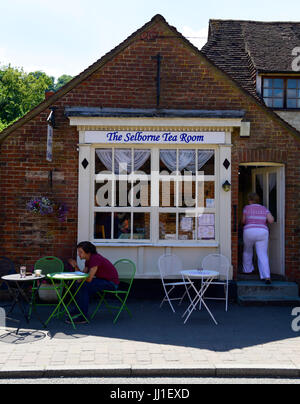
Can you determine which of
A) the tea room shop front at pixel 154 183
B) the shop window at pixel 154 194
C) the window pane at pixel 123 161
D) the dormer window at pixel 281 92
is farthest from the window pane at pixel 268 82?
the window pane at pixel 123 161

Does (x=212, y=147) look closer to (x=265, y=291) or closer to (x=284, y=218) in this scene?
(x=284, y=218)

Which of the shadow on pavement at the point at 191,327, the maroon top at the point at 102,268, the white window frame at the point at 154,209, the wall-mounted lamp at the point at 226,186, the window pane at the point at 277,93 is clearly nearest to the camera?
the shadow on pavement at the point at 191,327

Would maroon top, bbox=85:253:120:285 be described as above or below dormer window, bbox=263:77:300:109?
below

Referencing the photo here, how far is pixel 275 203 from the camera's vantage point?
10.3 metres

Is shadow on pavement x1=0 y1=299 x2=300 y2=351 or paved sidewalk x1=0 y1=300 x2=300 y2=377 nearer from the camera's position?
paved sidewalk x1=0 y1=300 x2=300 y2=377

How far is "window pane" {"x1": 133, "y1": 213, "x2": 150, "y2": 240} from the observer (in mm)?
9789

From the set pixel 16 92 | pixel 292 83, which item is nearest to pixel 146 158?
pixel 292 83

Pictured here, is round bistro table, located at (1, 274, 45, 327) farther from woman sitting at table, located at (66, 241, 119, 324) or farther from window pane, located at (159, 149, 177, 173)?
window pane, located at (159, 149, 177, 173)

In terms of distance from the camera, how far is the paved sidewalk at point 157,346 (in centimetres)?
531

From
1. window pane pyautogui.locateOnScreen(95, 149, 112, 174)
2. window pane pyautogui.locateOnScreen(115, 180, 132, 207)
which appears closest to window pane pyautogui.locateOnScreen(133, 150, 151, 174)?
window pane pyautogui.locateOnScreen(115, 180, 132, 207)

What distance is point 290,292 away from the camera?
948cm

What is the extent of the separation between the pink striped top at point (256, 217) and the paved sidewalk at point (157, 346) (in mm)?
2013

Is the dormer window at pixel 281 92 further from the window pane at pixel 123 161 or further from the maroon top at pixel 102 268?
the maroon top at pixel 102 268

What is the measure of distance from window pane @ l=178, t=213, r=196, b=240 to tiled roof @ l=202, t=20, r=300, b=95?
642 centimetres
